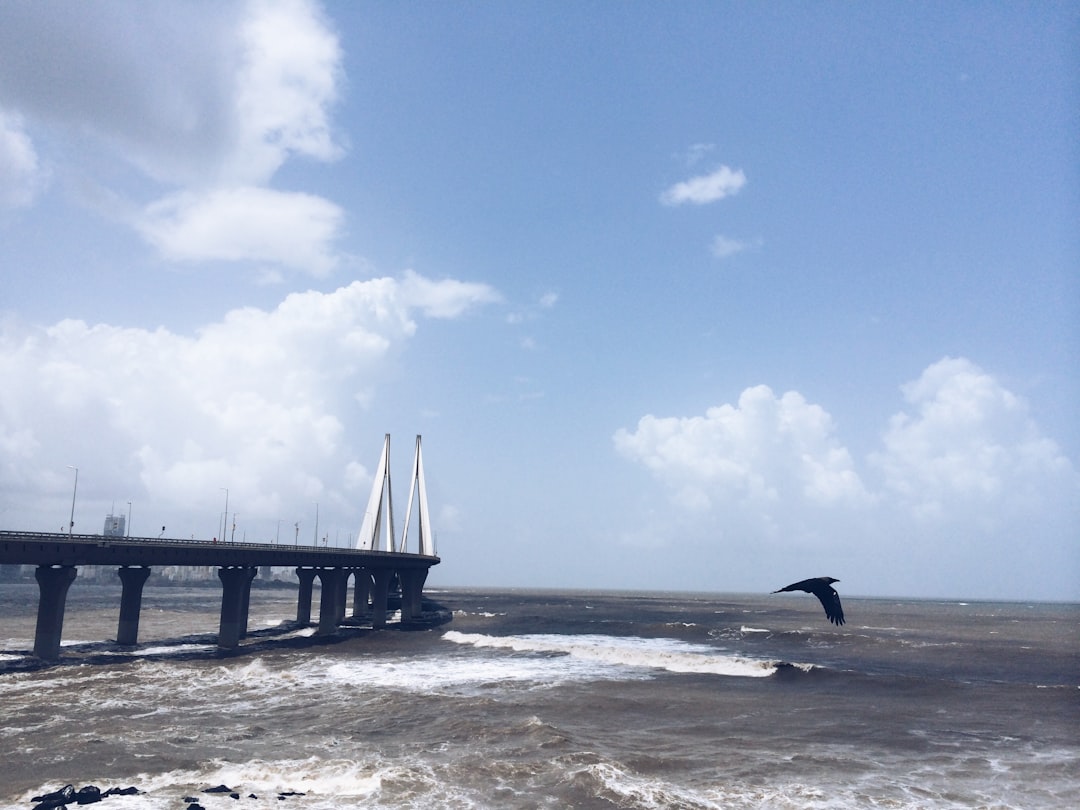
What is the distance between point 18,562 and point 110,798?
1509 inches

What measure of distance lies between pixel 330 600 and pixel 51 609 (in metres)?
36.1

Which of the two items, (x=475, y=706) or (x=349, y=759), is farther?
(x=475, y=706)

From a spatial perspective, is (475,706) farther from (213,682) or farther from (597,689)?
(213,682)

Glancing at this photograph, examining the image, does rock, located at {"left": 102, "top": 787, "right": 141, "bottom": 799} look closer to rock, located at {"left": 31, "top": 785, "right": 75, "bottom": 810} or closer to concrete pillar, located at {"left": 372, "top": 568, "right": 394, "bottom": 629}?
rock, located at {"left": 31, "top": 785, "right": 75, "bottom": 810}

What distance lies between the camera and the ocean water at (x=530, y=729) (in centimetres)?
2652

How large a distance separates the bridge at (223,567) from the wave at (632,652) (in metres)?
15.8

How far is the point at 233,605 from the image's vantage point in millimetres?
69062

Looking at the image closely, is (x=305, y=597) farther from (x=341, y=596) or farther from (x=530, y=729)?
(x=530, y=729)

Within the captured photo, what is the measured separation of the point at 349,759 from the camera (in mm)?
29625

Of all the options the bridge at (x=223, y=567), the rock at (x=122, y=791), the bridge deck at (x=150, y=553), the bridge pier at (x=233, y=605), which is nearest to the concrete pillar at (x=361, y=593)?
the bridge at (x=223, y=567)

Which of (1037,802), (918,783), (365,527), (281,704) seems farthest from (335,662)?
(365,527)

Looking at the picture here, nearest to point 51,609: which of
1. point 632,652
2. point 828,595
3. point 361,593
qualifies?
point 632,652

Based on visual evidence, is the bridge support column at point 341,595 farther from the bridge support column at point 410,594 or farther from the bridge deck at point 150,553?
the bridge support column at point 410,594

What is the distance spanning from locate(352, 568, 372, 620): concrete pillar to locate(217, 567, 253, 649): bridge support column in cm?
3551
